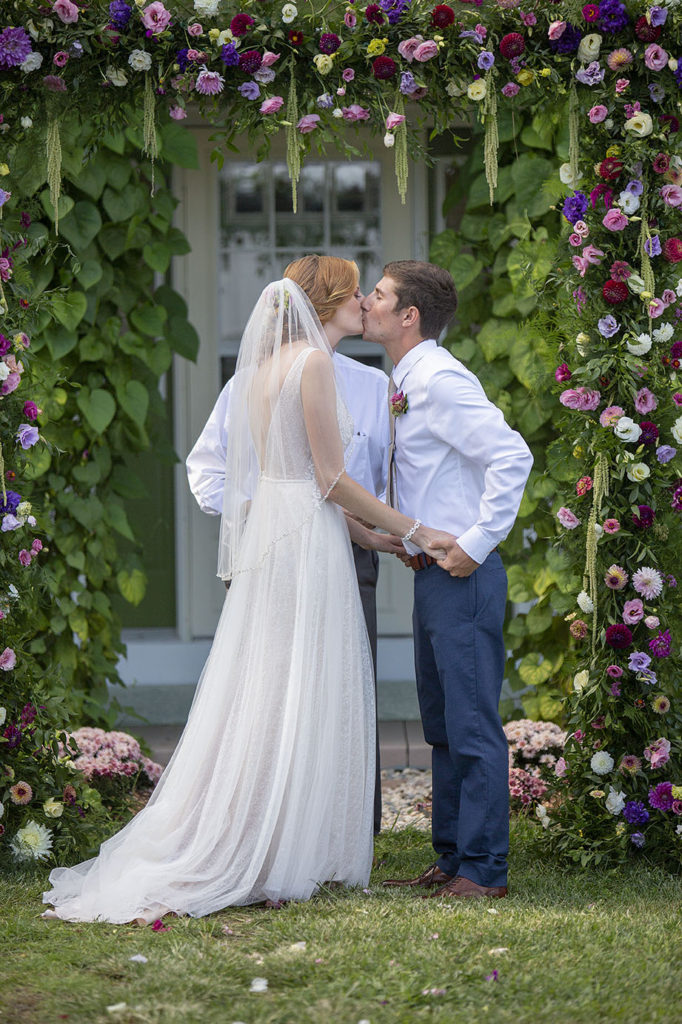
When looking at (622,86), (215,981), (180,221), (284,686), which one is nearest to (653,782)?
(284,686)

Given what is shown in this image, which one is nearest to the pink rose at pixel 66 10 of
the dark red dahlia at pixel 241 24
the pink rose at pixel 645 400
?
the dark red dahlia at pixel 241 24

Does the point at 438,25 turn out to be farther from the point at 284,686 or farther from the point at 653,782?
the point at 653,782

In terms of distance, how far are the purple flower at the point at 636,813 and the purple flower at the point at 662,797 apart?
0.13ft

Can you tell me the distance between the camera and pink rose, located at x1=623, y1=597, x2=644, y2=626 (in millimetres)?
3730

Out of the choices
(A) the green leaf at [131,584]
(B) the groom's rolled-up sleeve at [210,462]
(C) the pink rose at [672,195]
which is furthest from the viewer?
(A) the green leaf at [131,584]

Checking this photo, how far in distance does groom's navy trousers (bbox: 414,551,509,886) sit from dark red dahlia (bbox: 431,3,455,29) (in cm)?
155

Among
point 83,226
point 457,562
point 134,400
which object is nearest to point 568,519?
point 457,562

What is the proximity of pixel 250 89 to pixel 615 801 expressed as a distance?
240cm

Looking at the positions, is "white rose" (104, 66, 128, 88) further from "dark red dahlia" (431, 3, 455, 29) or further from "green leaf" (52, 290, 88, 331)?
"green leaf" (52, 290, 88, 331)

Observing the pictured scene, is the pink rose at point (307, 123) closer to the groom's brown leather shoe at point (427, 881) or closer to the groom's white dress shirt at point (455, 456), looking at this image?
the groom's white dress shirt at point (455, 456)

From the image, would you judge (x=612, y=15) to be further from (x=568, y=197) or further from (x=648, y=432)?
(x=648, y=432)

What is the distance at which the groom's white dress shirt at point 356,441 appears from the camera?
4.16m

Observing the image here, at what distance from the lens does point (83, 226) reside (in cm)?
522

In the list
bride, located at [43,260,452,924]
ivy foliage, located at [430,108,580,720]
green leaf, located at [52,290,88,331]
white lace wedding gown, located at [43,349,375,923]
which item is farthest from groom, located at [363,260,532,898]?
green leaf, located at [52,290,88,331]
